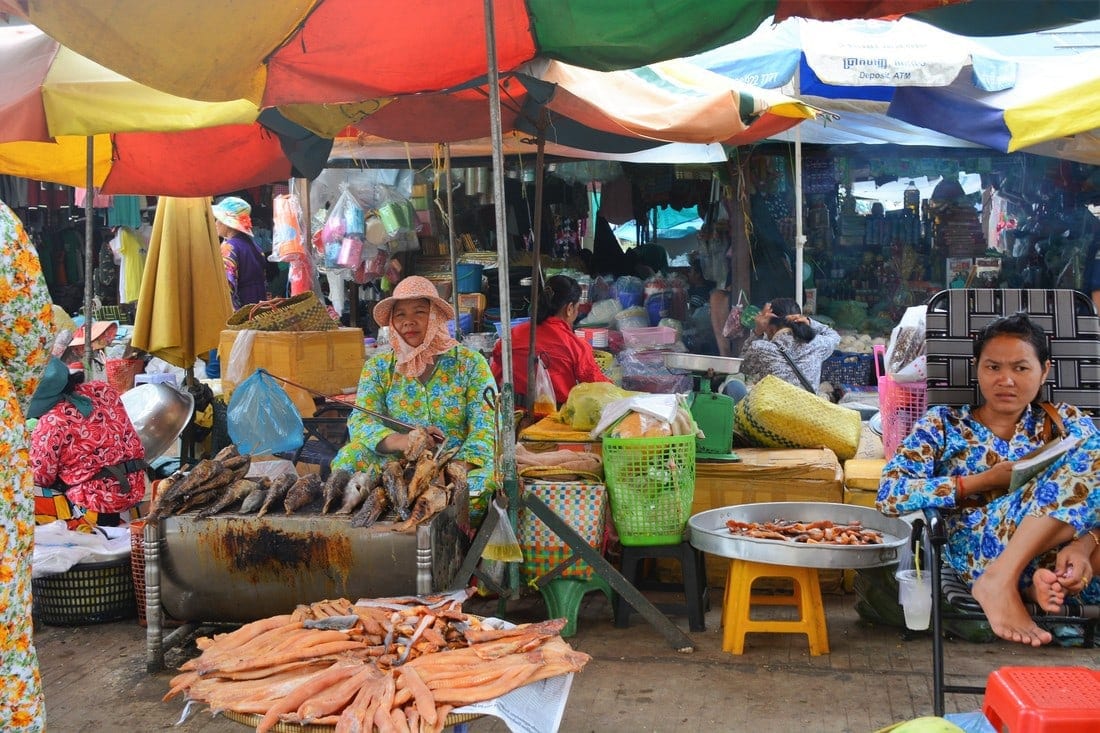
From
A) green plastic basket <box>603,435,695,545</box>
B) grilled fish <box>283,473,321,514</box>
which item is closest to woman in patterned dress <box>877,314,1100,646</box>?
green plastic basket <box>603,435,695,545</box>

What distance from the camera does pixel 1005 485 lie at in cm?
405

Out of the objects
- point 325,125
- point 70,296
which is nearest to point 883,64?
point 325,125

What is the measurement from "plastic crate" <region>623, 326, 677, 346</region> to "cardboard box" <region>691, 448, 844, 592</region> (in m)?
3.77

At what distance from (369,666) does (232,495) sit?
1.77 m

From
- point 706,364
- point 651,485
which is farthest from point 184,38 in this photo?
point 706,364

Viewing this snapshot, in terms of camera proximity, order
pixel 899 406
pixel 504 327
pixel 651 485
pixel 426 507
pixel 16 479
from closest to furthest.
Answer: pixel 16 479 → pixel 426 507 → pixel 504 327 → pixel 651 485 → pixel 899 406

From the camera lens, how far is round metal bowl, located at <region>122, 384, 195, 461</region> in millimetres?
6961

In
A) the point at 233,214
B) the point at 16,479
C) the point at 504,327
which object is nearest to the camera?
the point at 16,479

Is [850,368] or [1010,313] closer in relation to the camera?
[1010,313]

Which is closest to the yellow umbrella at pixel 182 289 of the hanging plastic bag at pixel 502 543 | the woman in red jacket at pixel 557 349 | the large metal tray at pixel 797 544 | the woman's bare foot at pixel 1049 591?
the woman in red jacket at pixel 557 349

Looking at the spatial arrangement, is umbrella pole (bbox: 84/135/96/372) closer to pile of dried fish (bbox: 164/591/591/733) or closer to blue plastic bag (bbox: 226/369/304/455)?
blue plastic bag (bbox: 226/369/304/455)

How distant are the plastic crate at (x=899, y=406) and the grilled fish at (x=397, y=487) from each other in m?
2.80

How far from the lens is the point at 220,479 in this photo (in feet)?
15.7

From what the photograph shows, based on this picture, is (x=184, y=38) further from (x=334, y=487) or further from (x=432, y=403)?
(x=432, y=403)
